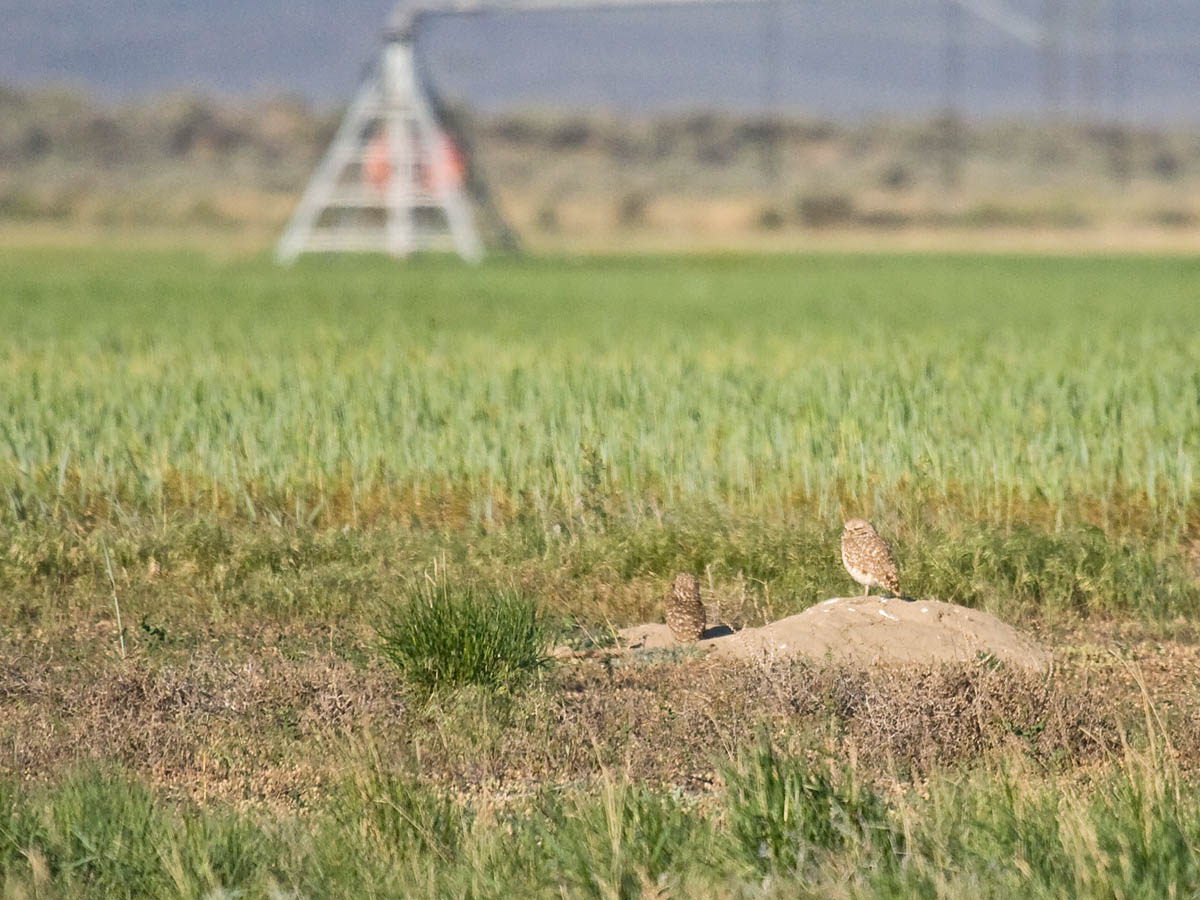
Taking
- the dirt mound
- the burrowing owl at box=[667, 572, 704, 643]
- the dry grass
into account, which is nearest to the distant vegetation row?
the dirt mound

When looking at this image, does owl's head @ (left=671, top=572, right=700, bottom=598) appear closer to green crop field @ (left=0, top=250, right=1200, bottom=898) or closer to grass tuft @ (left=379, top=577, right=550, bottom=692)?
green crop field @ (left=0, top=250, right=1200, bottom=898)

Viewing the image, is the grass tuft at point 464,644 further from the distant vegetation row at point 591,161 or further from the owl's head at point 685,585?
Result: the distant vegetation row at point 591,161

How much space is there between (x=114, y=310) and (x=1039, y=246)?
3237 cm

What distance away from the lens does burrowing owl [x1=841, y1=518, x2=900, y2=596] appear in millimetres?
6797

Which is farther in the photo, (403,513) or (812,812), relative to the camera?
(403,513)

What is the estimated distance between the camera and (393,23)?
140 ft

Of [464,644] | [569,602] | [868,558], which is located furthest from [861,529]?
[464,644]

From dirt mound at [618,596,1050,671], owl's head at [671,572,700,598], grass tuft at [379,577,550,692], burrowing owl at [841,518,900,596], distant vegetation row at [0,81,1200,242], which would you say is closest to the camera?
grass tuft at [379,577,550,692]

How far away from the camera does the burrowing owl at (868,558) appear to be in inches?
268

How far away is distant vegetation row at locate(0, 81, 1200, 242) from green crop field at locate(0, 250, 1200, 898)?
59776mm

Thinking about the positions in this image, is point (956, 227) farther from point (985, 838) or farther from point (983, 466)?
point (985, 838)

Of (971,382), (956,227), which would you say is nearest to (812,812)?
(971,382)

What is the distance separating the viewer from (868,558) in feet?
22.3

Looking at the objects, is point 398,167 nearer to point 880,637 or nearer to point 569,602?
point 569,602
